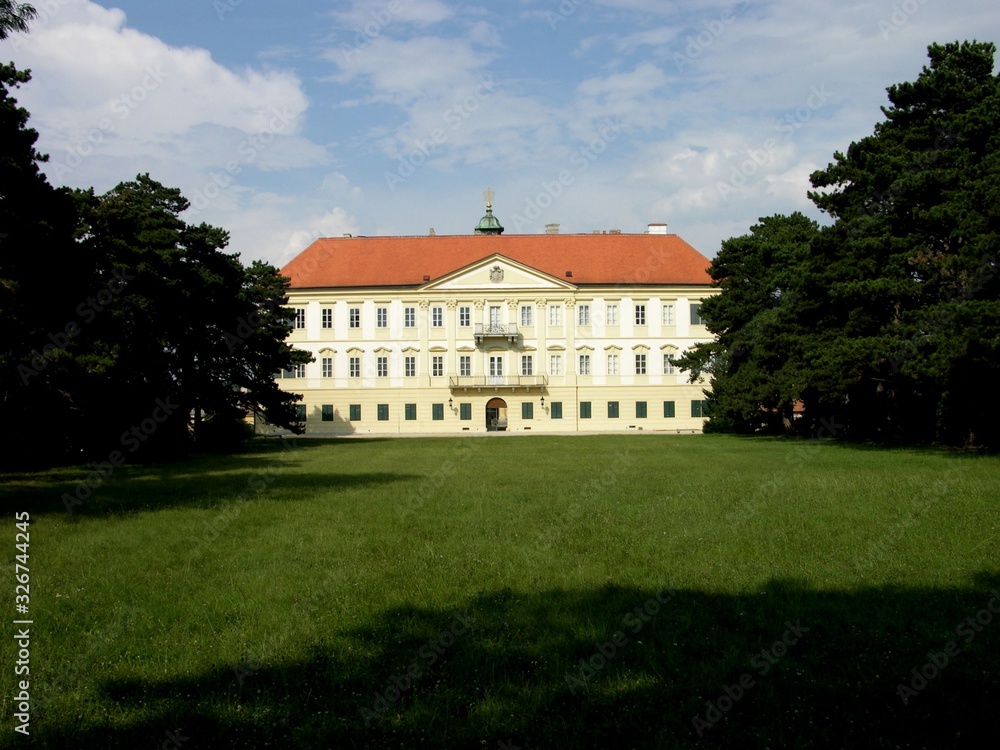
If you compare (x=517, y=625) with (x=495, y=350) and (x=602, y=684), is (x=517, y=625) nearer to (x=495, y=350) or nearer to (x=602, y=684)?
(x=602, y=684)

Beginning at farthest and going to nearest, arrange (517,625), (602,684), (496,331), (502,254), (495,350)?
(495,350) → (502,254) → (496,331) → (517,625) → (602,684)

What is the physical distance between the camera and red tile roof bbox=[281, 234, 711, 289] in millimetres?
60062

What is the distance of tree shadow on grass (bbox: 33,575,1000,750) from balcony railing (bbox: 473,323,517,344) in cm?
5163

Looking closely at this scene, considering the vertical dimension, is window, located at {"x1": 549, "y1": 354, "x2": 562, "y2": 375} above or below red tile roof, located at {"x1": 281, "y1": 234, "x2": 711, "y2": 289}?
below

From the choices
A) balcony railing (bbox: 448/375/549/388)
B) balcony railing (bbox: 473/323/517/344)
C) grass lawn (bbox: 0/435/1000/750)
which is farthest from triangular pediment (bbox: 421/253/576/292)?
grass lawn (bbox: 0/435/1000/750)

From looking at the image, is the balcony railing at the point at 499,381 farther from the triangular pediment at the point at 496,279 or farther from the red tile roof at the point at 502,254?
the red tile roof at the point at 502,254

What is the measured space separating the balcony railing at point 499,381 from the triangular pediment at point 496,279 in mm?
6298

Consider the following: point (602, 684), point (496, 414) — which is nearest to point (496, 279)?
point (496, 414)

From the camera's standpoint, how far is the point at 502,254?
58.8 m

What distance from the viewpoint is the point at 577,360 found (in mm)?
59844

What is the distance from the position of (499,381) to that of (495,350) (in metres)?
2.32

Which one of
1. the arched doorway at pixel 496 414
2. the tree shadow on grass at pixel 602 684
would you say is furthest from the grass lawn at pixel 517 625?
the arched doorway at pixel 496 414

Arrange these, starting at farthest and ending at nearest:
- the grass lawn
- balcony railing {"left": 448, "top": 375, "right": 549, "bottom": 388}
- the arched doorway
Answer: the arched doorway → balcony railing {"left": 448, "top": 375, "right": 549, "bottom": 388} → the grass lawn

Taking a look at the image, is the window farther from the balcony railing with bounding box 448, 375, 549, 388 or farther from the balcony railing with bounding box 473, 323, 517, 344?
the balcony railing with bounding box 473, 323, 517, 344
